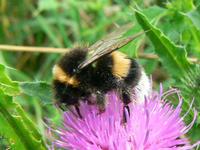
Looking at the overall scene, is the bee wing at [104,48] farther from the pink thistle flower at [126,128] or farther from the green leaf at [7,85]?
the green leaf at [7,85]

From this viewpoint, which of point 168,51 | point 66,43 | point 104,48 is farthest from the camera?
point 66,43

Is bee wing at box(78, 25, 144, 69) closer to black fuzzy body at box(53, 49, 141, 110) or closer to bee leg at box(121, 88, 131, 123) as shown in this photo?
black fuzzy body at box(53, 49, 141, 110)

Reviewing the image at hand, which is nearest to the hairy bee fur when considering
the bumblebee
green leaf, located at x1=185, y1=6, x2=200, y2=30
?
the bumblebee

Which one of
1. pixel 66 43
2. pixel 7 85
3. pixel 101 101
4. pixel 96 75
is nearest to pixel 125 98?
pixel 101 101

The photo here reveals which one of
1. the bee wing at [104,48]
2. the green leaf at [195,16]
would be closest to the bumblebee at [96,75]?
the bee wing at [104,48]

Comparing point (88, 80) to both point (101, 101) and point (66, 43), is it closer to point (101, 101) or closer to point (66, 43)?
point (101, 101)

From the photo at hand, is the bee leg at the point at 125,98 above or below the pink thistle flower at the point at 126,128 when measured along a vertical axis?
above
